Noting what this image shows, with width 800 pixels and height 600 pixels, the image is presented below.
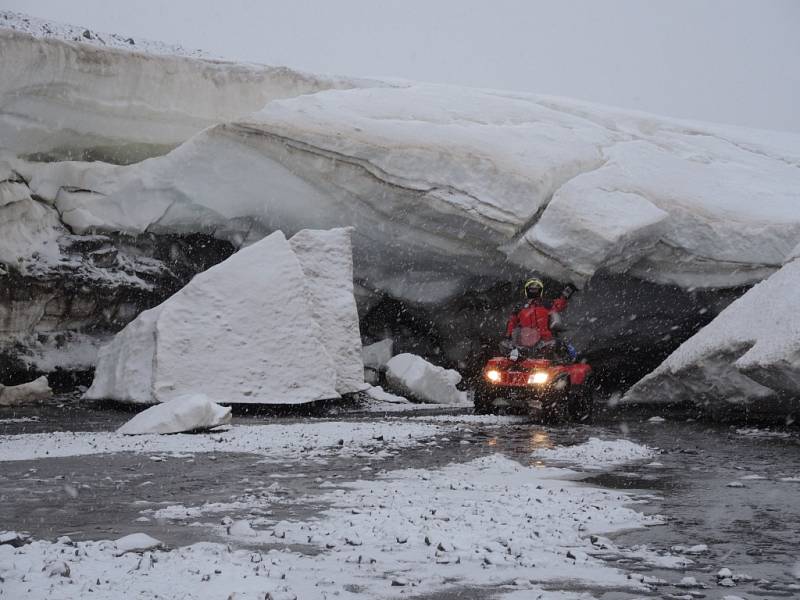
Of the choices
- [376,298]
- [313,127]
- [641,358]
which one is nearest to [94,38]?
[313,127]

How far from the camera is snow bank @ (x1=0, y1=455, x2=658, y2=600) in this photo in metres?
3.09

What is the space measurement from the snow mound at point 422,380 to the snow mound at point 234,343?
2.23 meters

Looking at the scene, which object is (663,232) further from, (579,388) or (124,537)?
(124,537)

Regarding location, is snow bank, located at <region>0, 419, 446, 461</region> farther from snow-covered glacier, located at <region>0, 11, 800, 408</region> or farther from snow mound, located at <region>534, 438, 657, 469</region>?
snow-covered glacier, located at <region>0, 11, 800, 408</region>

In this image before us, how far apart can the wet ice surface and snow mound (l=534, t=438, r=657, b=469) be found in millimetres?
135

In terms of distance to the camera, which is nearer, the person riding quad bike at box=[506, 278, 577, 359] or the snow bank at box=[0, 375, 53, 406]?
the person riding quad bike at box=[506, 278, 577, 359]

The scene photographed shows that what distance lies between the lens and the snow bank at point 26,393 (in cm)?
1127

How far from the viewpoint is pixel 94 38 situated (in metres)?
13.5

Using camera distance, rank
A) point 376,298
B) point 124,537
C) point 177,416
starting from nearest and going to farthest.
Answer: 1. point 124,537
2. point 177,416
3. point 376,298

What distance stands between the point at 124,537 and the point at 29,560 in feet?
1.39

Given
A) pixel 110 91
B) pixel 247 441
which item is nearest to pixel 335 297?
pixel 247 441

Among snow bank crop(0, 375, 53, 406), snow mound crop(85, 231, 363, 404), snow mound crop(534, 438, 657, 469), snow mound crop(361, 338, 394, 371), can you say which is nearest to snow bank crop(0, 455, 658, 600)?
snow mound crop(534, 438, 657, 469)

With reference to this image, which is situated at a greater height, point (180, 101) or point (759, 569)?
point (180, 101)

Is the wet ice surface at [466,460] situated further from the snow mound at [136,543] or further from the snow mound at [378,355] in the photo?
the snow mound at [378,355]
